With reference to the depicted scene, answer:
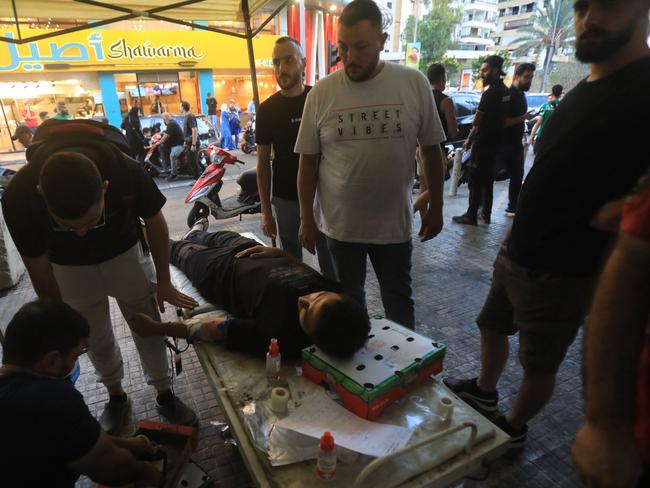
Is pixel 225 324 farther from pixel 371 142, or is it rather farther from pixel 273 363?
pixel 371 142

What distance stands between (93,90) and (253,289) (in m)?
16.4

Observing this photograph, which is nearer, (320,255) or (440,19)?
(320,255)

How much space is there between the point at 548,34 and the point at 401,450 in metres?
40.9

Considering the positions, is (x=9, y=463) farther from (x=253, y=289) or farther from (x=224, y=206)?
(x=224, y=206)

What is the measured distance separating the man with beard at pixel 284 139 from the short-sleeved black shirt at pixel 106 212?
41.7 inches

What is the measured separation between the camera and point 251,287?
2104 millimetres

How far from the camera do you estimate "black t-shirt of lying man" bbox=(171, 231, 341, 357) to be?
1.76m

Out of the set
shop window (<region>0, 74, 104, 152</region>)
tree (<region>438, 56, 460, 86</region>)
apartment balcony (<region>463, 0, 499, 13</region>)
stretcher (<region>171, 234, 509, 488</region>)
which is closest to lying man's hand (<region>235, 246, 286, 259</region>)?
stretcher (<region>171, 234, 509, 488</region>)

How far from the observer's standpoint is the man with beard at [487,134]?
436 centimetres

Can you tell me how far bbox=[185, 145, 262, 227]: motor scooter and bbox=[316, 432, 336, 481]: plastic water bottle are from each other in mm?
4147

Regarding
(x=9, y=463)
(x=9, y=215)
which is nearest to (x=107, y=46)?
(x=9, y=215)

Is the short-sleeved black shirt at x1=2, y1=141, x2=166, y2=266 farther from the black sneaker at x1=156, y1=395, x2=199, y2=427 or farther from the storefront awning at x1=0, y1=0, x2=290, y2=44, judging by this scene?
the storefront awning at x1=0, y1=0, x2=290, y2=44

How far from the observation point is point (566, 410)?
2.16 m

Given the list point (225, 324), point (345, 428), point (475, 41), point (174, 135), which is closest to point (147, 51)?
point (174, 135)
